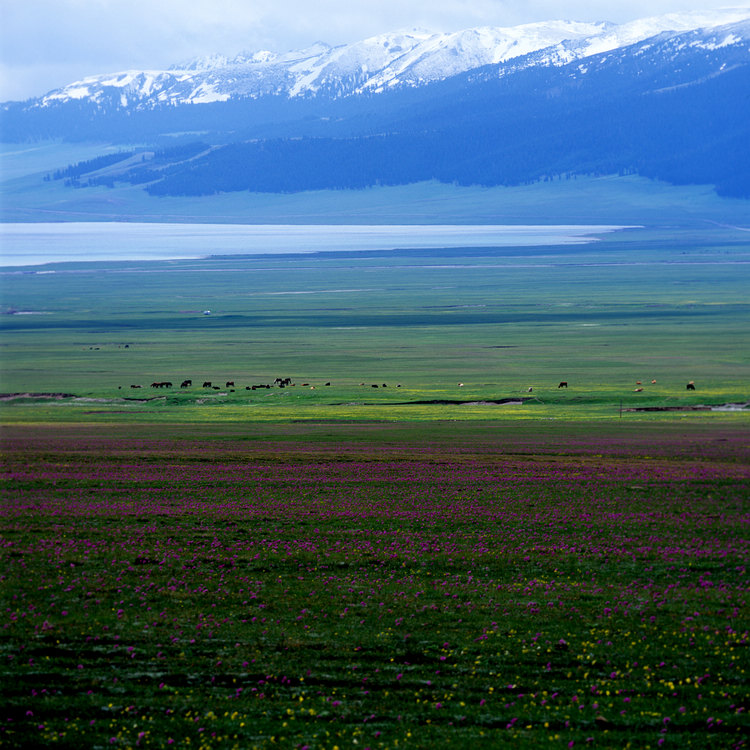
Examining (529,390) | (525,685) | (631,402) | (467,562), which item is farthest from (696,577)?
(529,390)

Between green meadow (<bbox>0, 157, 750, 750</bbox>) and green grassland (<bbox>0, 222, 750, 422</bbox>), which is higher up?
green grassland (<bbox>0, 222, 750, 422</bbox>)

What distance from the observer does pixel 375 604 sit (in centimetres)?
1820

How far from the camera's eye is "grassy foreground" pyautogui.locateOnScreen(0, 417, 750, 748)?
13.5 m

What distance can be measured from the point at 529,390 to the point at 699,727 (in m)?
41.9

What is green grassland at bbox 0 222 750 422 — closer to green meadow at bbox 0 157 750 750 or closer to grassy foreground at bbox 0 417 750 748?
green meadow at bbox 0 157 750 750

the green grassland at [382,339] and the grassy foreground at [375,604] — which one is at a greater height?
the green grassland at [382,339]

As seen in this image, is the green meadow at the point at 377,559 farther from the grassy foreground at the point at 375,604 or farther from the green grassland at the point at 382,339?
the green grassland at the point at 382,339

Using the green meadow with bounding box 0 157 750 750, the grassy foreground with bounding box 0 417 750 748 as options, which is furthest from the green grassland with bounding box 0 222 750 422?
the grassy foreground with bounding box 0 417 750 748

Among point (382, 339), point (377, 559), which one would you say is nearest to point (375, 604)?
point (377, 559)

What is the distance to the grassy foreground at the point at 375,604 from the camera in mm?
13547

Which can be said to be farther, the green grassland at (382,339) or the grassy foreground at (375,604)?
the green grassland at (382,339)

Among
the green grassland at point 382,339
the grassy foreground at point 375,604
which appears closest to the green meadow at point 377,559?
the grassy foreground at point 375,604

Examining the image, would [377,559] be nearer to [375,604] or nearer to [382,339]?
[375,604]

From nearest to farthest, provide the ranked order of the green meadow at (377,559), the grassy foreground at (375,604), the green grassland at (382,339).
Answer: the grassy foreground at (375,604)
the green meadow at (377,559)
the green grassland at (382,339)
